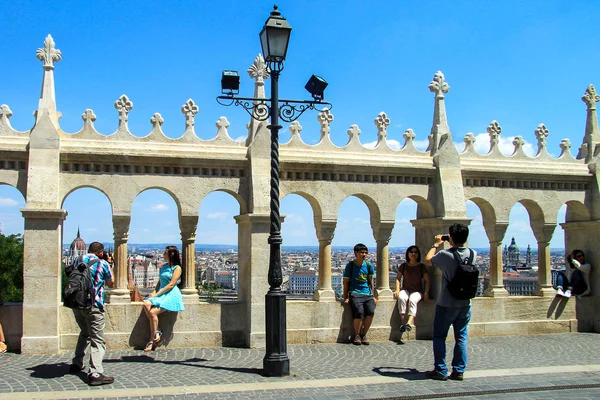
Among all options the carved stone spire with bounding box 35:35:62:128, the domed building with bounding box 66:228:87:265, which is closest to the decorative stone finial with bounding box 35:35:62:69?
the carved stone spire with bounding box 35:35:62:128

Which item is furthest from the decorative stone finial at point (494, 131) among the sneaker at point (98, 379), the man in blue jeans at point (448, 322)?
the sneaker at point (98, 379)

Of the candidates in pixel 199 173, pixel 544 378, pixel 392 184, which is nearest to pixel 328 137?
pixel 392 184

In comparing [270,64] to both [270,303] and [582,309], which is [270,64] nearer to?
[270,303]

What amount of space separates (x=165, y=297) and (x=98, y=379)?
2780 millimetres

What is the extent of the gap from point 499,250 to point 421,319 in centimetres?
241

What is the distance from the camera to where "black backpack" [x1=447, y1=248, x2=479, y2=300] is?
8.42 meters

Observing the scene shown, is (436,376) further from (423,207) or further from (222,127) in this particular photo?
(222,127)

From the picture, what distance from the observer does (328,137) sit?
41.1ft

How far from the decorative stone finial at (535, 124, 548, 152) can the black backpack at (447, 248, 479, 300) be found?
6478 millimetres

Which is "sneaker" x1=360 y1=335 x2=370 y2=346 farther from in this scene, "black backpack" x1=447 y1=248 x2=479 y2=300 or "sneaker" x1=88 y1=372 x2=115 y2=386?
"sneaker" x1=88 y1=372 x2=115 y2=386

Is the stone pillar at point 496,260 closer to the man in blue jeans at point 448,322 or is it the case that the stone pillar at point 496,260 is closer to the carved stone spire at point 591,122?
the carved stone spire at point 591,122

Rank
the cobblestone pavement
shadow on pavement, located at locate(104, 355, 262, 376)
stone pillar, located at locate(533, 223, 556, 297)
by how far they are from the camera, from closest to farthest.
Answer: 1. the cobblestone pavement
2. shadow on pavement, located at locate(104, 355, 262, 376)
3. stone pillar, located at locate(533, 223, 556, 297)

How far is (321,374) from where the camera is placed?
9086mm

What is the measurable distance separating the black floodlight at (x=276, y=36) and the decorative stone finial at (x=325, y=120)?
11.0 ft
